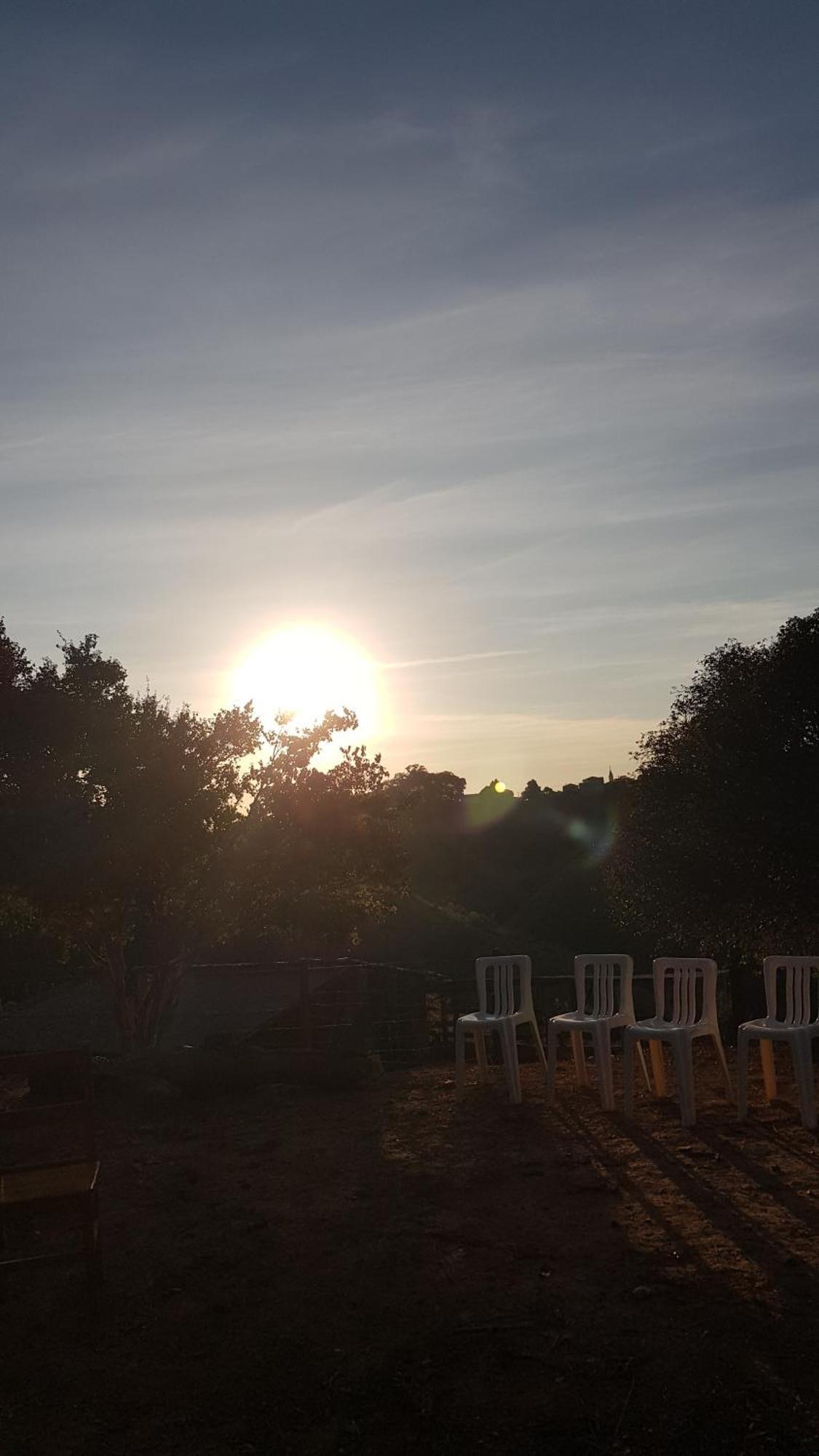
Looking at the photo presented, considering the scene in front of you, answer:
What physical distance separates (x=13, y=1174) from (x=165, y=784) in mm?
7345

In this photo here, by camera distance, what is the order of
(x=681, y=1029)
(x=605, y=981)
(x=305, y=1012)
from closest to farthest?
1. (x=681, y=1029)
2. (x=605, y=981)
3. (x=305, y=1012)

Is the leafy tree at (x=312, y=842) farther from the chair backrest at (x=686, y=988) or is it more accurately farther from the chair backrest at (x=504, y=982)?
the chair backrest at (x=686, y=988)

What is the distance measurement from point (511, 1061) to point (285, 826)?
5.20 m

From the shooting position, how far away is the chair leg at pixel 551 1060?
28.5 feet

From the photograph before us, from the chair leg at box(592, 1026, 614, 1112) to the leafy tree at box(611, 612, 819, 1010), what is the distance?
297 cm

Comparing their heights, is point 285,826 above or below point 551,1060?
above

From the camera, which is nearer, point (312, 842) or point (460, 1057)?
point (460, 1057)

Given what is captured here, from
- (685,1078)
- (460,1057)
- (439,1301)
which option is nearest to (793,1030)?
(685,1078)

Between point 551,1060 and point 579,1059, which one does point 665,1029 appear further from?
point 579,1059

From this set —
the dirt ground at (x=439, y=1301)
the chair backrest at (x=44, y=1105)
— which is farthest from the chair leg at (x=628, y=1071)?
the chair backrest at (x=44, y=1105)

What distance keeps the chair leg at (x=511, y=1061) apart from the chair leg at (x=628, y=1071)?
3.11ft

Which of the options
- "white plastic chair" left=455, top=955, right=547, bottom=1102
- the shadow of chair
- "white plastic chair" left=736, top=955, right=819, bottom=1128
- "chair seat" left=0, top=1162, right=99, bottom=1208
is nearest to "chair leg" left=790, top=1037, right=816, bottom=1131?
"white plastic chair" left=736, top=955, right=819, bottom=1128

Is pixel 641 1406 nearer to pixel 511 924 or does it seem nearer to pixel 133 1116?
pixel 133 1116

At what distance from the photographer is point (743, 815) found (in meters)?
10.7
